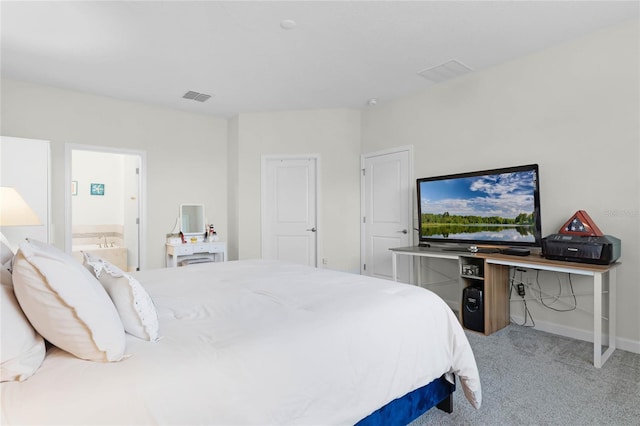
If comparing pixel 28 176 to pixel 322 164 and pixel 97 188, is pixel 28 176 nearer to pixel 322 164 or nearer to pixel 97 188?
pixel 97 188

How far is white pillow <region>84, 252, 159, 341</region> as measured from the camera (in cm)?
127

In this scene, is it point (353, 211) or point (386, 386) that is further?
point (353, 211)

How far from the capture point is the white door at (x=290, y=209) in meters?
5.33

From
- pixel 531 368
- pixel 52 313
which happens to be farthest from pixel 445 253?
pixel 52 313

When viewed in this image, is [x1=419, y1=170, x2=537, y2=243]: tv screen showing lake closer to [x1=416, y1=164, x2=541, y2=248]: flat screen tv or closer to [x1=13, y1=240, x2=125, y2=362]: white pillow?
[x1=416, y1=164, x2=541, y2=248]: flat screen tv

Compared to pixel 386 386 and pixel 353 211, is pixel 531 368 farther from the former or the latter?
pixel 353 211

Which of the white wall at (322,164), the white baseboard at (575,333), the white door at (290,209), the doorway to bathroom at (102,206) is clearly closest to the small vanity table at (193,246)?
the white wall at (322,164)

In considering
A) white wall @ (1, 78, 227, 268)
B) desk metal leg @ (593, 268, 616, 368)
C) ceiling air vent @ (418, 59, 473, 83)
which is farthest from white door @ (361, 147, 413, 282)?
white wall @ (1, 78, 227, 268)

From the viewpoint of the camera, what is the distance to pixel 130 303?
1.30 metres

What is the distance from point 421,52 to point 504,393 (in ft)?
9.71

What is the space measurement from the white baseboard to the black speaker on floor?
587mm

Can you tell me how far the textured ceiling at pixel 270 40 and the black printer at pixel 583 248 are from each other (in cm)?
179

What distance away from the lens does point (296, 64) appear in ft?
12.1

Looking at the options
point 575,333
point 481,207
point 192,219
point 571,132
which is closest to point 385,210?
point 481,207
